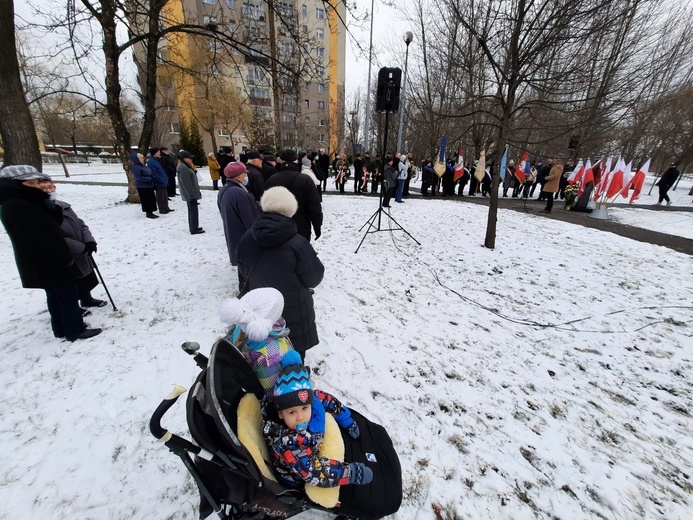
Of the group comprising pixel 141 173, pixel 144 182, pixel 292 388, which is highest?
pixel 141 173

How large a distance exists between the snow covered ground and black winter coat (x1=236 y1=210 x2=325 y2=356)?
957mm

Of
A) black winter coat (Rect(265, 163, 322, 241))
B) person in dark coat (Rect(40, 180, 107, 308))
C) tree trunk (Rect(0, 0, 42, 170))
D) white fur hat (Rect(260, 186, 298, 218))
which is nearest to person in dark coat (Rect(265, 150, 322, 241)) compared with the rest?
black winter coat (Rect(265, 163, 322, 241))

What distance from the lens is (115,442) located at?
7.70 feet

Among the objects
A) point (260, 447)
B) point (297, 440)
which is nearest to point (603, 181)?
point (297, 440)

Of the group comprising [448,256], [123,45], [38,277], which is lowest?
[448,256]

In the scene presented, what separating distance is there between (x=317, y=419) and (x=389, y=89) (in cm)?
636

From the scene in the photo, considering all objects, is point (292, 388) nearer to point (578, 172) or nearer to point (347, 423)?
point (347, 423)

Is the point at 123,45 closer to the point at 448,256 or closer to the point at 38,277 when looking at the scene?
the point at 38,277

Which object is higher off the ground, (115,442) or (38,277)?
(38,277)

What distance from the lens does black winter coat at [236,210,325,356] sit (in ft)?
8.02

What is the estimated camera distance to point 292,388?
1619 millimetres

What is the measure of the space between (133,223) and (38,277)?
19.5ft

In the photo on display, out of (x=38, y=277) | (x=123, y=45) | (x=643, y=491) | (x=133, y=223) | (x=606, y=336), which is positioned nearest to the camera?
(x=643, y=491)

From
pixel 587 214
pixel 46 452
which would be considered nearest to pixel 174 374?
pixel 46 452
